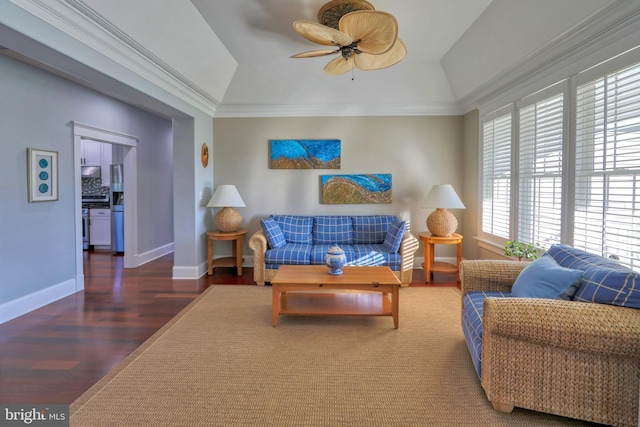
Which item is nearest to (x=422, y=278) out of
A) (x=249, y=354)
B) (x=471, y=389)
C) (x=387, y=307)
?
(x=387, y=307)

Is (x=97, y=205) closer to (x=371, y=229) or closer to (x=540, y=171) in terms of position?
(x=371, y=229)

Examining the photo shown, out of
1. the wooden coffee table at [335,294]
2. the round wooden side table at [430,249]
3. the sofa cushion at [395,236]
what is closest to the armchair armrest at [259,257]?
the wooden coffee table at [335,294]

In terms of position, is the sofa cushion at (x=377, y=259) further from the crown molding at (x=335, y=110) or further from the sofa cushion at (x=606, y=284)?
the crown molding at (x=335, y=110)

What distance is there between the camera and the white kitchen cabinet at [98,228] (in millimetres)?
6777

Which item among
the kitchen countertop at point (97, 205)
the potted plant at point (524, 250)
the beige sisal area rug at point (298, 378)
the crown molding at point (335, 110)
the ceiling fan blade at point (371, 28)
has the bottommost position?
the beige sisal area rug at point (298, 378)

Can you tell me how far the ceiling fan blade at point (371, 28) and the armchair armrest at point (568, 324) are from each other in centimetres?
203

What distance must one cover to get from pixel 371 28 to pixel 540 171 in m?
2.32

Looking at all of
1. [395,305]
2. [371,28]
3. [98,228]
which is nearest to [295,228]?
[395,305]

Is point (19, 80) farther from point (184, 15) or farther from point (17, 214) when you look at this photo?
point (184, 15)

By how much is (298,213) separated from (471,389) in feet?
12.3

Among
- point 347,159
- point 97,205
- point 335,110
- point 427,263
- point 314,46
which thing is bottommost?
point 427,263

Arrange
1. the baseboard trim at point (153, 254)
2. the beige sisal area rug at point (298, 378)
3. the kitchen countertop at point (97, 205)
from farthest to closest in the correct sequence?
the kitchen countertop at point (97, 205), the baseboard trim at point (153, 254), the beige sisal area rug at point (298, 378)

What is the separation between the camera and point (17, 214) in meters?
3.43

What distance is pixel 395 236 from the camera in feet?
14.5
